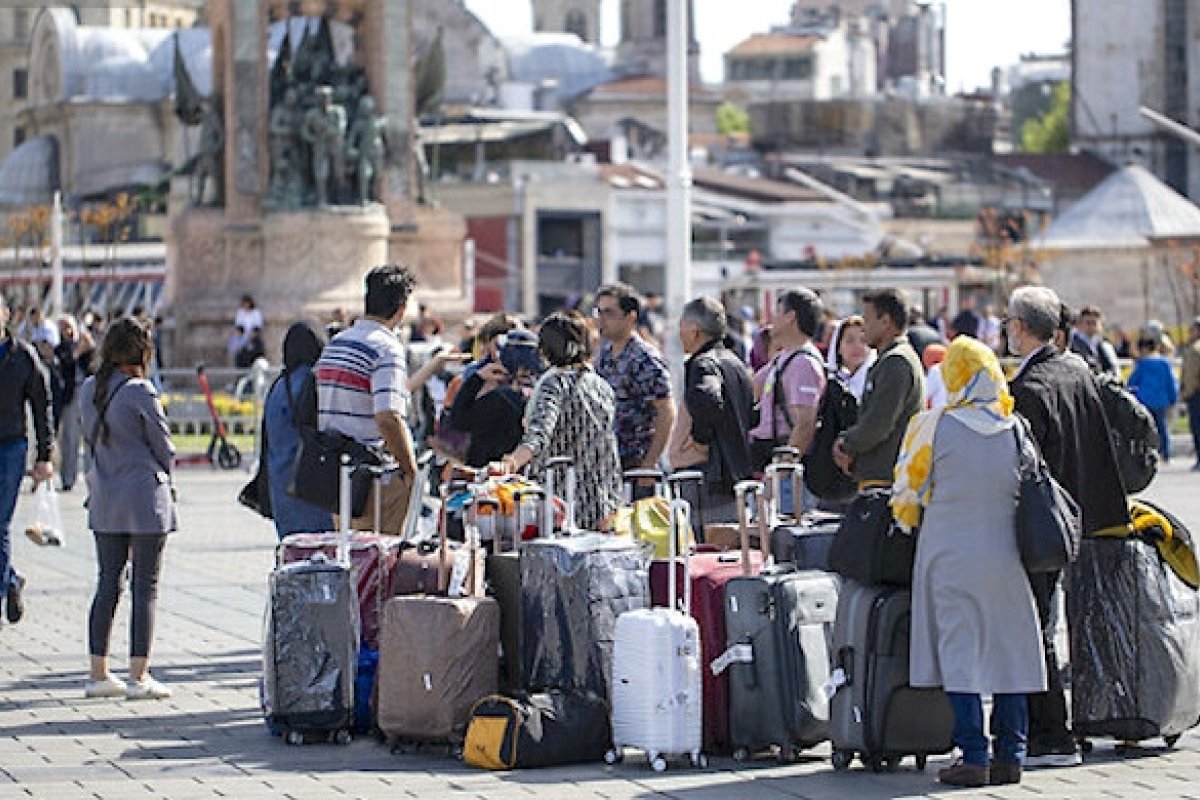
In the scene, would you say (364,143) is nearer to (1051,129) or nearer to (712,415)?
(712,415)

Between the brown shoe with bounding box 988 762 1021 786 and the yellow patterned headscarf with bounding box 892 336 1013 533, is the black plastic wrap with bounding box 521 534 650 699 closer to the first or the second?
the yellow patterned headscarf with bounding box 892 336 1013 533

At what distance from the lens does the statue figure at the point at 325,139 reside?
144 feet

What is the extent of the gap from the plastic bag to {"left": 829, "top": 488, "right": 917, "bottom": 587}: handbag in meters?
6.92

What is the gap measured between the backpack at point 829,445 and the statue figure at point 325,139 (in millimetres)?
29523

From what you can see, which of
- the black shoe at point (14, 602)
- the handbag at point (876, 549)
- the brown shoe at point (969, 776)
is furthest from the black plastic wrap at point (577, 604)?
the black shoe at point (14, 602)

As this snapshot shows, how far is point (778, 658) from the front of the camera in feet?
40.8

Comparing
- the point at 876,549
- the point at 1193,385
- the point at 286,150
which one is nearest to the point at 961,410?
the point at 876,549

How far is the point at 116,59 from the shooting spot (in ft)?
420

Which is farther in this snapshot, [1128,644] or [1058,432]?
[1128,644]

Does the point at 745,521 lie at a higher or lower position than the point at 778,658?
higher

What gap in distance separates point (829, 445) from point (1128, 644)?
255 centimetres

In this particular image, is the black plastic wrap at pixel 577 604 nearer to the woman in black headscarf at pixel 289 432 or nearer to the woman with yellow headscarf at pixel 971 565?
the woman with yellow headscarf at pixel 971 565

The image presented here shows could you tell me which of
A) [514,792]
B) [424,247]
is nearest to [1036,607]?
[514,792]

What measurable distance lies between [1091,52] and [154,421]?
10552 centimetres
